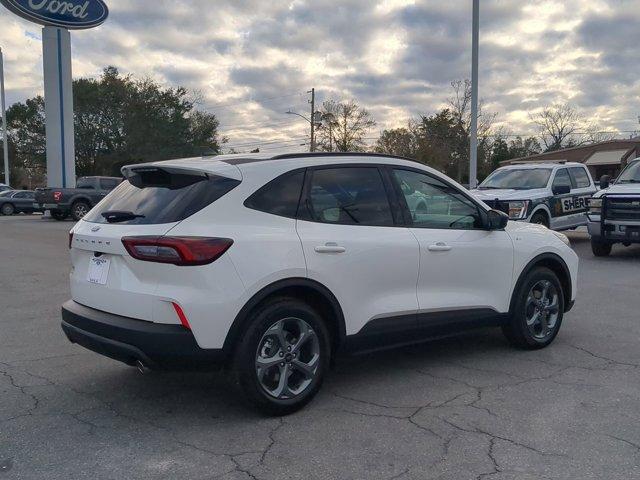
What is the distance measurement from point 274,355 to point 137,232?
1.17 metres

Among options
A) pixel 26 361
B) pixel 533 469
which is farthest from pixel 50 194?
pixel 533 469

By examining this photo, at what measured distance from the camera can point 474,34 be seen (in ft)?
61.4

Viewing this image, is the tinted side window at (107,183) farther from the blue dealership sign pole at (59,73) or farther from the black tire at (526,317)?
the black tire at (526,317)

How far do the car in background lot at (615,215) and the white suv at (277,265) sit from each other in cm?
727

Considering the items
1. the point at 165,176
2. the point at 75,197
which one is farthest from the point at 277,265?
the point at 75,197

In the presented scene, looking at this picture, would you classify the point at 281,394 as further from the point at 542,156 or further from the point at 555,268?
the point at 542,156

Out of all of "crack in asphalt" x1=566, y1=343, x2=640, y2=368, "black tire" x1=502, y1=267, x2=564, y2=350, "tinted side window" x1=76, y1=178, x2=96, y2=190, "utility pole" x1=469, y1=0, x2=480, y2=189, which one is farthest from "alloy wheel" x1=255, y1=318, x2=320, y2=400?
"tinted side window" x1=76, y1=178, x2=96, y2=190

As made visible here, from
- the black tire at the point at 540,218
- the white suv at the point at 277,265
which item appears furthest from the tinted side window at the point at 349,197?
the black tire at the point at 540,218

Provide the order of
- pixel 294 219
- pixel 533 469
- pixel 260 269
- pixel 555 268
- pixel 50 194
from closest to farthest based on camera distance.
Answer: pixel 533 469, pixel 260 269, pixel 294 219, pixel 555 268, pixel 50 194

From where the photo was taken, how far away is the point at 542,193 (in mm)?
13219

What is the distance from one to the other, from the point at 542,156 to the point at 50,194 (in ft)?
152

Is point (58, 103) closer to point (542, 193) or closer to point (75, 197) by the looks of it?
point (75, 197)

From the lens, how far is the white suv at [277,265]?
386 cm

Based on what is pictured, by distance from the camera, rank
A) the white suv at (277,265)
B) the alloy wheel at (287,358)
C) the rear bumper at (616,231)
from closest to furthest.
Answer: the white suv at (277,265) < the alloy wheel at (287,358) < the rear bumper at (616,231)
